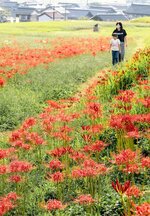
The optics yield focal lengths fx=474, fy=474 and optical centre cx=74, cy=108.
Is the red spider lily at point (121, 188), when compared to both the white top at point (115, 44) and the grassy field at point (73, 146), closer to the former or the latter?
the grassy field at point (73, 146)

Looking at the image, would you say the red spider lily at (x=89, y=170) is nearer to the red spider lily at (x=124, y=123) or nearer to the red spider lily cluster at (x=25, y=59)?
the red spider lily at (x=124, y=123)

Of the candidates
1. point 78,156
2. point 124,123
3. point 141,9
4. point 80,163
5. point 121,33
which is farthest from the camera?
point 141,9

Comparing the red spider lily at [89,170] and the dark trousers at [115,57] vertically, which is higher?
the dark trousers at [115,57]

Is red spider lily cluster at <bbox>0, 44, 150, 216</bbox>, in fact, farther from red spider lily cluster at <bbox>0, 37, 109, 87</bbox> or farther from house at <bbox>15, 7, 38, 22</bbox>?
house at <bbox>15, 7, 38, 22</bbox>

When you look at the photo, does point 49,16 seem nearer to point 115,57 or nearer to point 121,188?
point 115,57

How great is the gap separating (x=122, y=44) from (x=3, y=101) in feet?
30.0

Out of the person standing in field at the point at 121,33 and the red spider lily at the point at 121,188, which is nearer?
the red spider lily at the point at 121,188

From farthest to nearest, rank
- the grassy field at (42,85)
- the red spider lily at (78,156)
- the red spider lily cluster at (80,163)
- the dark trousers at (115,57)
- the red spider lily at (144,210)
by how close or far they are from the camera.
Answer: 1. the dark trousers at (115,57)
2. the grassy field at (42,85)
3. the red spider lily at (78,156)
4. the red spider lily cluster at (80,163)
5. the red spider lily at (144,210)

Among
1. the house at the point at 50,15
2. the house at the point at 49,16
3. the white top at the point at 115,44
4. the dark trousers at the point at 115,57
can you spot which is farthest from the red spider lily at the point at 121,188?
the house at the point at 49,16

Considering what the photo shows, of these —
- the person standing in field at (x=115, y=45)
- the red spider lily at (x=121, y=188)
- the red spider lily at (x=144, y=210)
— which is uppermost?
the person standing in field at (x=115, y=45)

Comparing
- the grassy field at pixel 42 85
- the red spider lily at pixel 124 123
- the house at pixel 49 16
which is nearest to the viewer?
the red spider lily at pixel 124 123

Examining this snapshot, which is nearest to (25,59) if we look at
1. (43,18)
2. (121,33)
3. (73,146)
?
(121,33)

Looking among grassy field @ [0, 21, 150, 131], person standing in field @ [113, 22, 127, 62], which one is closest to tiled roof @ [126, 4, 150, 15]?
grassy field @ [0, 21, 150, 131]

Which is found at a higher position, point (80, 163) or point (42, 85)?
point (80, 163)
